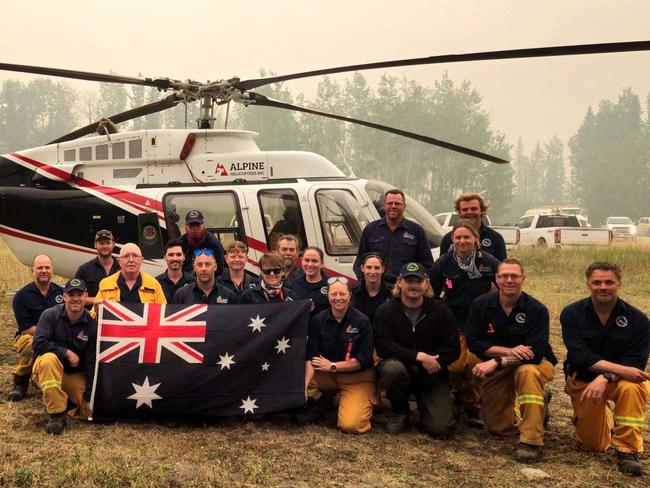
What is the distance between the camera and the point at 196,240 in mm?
7156

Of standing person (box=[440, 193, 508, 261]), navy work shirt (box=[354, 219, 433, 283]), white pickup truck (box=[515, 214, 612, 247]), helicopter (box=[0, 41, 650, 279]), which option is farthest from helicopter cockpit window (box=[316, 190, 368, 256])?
white pickup truck (box=[515, 214, 612, 247])

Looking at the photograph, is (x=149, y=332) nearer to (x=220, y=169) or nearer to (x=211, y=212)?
(x=211, y=212)

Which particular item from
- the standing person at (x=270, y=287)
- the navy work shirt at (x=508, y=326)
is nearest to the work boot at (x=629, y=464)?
the navy work shirt at (x=508, y=326)

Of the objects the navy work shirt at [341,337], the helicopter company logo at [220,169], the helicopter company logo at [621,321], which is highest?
the helicopter company logo at [220,169]

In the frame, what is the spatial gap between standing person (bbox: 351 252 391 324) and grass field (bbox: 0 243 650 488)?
3.35 feet

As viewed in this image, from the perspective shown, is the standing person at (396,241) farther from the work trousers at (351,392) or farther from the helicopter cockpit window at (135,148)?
the helicopter cockpit window at (135,148)

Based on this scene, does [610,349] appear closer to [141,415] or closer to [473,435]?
[473,435]

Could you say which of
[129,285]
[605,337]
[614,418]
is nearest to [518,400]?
[614,418]

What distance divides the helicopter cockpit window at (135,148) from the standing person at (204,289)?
3765 mm

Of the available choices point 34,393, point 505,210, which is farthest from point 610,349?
point 505,210

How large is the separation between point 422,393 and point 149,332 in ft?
8.02

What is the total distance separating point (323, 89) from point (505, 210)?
30.0m

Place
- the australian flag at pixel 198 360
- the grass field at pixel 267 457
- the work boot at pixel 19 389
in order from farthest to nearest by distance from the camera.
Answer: the work boot at pixel 19 389
the australian flag at pixel 198 360
the grass field at pixel 267 457

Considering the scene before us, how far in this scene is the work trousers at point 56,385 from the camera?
5.11 metres
